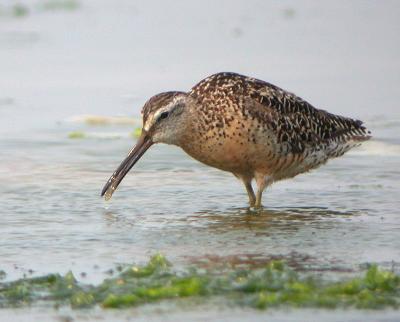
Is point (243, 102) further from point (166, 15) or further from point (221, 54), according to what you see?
point (166, 15)

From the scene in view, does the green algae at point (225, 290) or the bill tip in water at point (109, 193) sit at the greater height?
the bill tip in water at point (109, 193)

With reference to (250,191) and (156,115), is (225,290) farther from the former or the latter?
(250,191)

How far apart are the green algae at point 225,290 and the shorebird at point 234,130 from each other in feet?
6.62

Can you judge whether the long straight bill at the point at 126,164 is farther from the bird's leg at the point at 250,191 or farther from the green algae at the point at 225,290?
the green algae at the point at 225,290

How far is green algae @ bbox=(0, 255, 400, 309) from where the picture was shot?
6414mm

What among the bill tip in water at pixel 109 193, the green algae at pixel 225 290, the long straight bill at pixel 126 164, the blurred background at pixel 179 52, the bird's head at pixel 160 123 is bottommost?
the green algae at pixel 225 290

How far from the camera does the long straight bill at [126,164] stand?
879 cm

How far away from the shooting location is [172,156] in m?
10.5

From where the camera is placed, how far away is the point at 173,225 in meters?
8.22

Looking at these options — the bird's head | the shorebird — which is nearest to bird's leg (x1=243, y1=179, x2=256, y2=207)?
the shorebird

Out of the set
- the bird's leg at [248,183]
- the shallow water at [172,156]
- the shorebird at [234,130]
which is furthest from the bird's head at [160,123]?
the bird's leg at [248,183]

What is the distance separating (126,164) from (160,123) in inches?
15.2

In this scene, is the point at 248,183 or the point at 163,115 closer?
the point at 163,115

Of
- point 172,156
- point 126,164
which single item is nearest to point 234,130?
point 126,164
